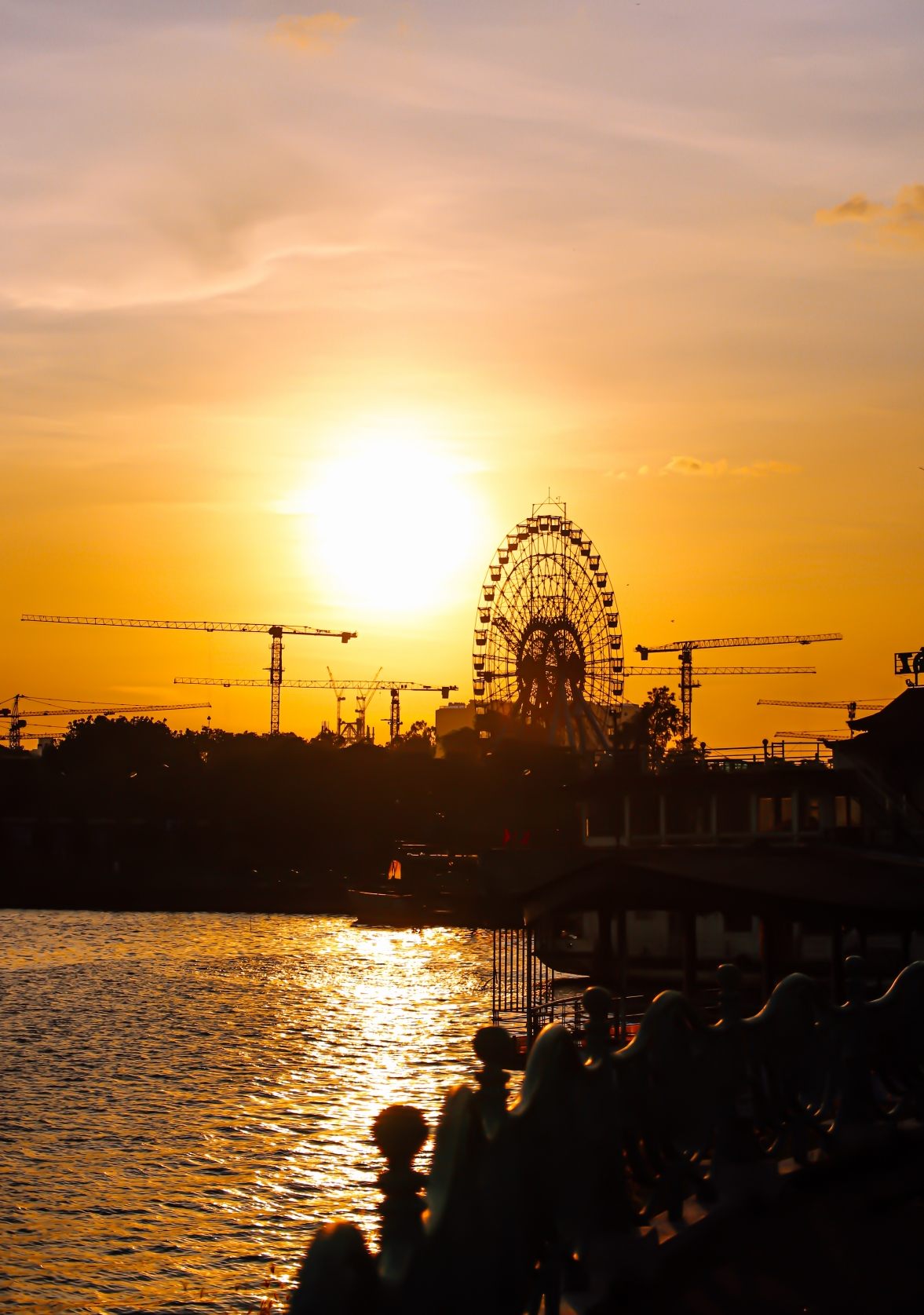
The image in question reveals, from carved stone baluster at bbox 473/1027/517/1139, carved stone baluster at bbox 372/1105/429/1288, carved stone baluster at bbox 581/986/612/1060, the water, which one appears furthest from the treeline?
carved stone baluster at bbox 372/1105/429/1288

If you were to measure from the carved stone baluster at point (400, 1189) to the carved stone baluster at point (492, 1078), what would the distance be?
1.23 meters

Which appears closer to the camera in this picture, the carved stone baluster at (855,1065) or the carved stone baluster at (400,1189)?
the carved stone baluster at (400,1189)

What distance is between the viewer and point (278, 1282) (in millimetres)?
20250

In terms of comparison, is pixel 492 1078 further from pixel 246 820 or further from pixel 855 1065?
pixel 246 820

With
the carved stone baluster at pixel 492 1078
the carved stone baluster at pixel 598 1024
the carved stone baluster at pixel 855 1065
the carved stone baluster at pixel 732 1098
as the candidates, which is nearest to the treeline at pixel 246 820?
the carved stone baluster at pixel 855 1065

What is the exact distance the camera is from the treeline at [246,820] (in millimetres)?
135750

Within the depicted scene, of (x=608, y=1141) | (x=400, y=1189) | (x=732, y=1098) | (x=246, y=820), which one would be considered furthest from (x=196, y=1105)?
(x=246, y=820)

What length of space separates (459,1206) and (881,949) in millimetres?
42778

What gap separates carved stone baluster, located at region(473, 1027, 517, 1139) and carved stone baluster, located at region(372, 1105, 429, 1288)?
48.5 inches

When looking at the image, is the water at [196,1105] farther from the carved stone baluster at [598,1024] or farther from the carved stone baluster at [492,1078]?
the carved stone baluster at [492,1078]

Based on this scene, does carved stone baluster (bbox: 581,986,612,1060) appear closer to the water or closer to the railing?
the railing

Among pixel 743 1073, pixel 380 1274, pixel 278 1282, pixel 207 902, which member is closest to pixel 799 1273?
pixel 743 1073

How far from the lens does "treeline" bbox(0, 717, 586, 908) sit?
135750mm

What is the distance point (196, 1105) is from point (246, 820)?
113 meters
